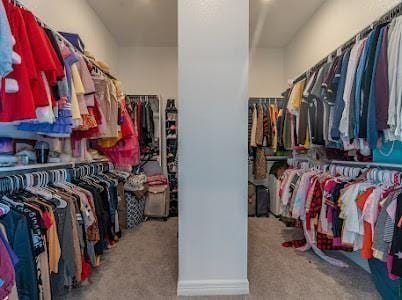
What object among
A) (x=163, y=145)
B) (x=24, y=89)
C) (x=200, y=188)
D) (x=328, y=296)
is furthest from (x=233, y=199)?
(x=163, y=145)

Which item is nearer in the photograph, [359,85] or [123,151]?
[359,85]

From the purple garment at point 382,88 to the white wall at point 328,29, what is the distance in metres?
0.64

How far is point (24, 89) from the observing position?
51.6 inches

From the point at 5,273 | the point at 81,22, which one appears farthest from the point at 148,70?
the point at 5,273

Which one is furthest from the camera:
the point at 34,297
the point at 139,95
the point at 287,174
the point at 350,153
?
the point at 139,95

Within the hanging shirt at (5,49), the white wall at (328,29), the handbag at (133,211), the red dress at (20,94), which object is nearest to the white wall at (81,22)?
the red dress at (20,94)

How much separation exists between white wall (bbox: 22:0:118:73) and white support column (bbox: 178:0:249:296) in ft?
3.76

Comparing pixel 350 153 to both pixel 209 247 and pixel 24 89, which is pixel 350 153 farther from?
pixel 24 89

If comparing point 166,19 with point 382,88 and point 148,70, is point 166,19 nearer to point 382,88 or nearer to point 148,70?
point 148,70

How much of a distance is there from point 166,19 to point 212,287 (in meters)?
3.02

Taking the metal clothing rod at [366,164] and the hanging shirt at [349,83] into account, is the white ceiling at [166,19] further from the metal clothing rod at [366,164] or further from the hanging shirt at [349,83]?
the metal clothing rod at [366,164]

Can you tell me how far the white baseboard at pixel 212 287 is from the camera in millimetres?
1991

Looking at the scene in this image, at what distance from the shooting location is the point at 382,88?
1640mm

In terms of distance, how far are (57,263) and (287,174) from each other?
2.23m
